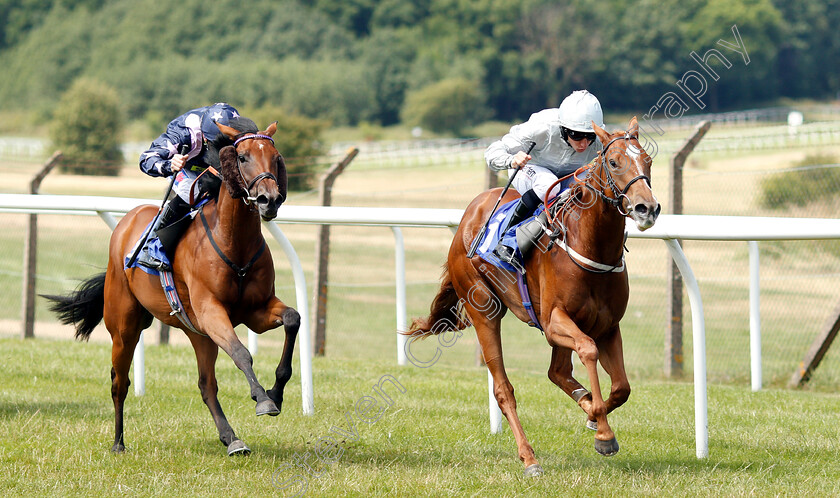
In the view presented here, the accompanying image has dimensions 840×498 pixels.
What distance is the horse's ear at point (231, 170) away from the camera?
15.7 feet

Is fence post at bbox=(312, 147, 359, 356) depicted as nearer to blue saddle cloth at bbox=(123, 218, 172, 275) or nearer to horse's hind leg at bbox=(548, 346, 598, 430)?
blue saddle cloth at bbox=(123, 218, 172, 275)

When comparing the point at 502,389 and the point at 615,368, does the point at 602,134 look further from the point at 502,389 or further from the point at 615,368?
the point at 502,389

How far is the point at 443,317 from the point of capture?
6.13 meters

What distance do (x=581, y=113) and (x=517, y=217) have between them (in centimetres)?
68

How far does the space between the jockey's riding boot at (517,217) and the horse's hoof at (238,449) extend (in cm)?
170

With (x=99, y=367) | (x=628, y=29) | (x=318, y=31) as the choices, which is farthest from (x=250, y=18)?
(x=99, y=367)

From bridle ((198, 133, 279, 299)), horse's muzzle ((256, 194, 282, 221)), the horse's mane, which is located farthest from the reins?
horse's muzzle ((256, 194, 282, 221))

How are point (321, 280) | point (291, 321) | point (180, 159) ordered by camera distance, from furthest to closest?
1. point (321, 280)
2. point (180, 159)
3. point (291, 321)

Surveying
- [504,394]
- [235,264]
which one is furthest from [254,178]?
[504,394]

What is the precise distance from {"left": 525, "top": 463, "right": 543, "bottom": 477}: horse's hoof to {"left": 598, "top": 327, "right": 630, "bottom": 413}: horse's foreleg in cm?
44

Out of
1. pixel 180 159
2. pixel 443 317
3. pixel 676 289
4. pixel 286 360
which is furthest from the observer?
pixel 676 289

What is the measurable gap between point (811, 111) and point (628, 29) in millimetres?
→ 18314

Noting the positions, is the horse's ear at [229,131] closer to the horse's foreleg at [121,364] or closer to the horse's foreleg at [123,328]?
the horse's foreleg at [123,328]

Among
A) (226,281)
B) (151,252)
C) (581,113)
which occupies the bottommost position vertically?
(226,281)
